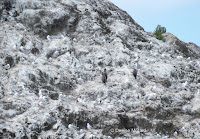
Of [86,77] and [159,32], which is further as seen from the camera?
[159,32]

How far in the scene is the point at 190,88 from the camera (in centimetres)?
2297

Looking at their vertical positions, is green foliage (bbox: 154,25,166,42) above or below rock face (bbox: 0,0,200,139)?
above

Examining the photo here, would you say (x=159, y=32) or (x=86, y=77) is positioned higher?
(x=159, y=32)

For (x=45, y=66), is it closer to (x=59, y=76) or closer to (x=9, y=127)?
(x=59, y=76)

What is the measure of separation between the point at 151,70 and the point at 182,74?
8.33 ft

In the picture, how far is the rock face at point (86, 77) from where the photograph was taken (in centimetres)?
1820

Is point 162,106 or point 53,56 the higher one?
point 53,56

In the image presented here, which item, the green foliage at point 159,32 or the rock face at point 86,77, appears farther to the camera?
the green foliage at point 159,32

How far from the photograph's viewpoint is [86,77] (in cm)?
2273

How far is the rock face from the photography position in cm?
1820

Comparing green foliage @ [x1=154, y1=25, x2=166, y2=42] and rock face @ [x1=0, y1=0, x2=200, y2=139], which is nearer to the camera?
rock face @ [x1=0, y1=0, x2=200, y2=139]

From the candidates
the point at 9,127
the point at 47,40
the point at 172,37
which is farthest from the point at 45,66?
the point at 172,37

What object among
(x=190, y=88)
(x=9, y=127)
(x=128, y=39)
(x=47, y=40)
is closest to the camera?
(x=9, y=127)

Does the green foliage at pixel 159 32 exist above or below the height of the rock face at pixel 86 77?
above
